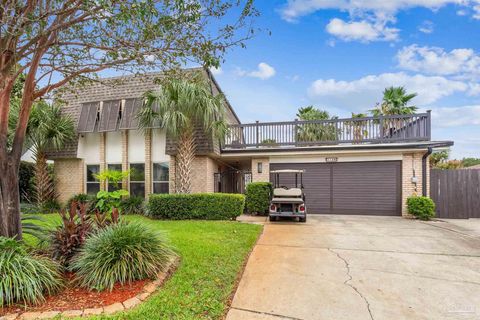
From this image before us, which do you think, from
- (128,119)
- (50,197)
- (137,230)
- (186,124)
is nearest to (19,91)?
(128,119)

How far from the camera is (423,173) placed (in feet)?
35.8

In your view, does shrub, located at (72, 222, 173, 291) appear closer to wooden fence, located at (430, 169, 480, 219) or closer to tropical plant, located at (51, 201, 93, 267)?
tropical plant, located at (51, 201, 93, 267)

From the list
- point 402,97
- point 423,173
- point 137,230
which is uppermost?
point 402,97

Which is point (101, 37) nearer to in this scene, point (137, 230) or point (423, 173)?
point (137, 230)

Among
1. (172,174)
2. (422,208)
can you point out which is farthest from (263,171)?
(422,208)

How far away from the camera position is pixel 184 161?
10.0m

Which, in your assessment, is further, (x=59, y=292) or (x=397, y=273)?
(x=397, y=273)

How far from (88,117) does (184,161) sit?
5.33 metres

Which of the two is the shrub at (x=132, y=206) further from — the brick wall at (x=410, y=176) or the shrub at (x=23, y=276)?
the brick wall at (x=410, y=176)

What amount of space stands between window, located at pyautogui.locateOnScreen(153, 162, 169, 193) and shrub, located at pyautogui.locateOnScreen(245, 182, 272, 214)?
3637 mm

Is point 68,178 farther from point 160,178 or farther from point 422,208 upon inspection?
point 422,208

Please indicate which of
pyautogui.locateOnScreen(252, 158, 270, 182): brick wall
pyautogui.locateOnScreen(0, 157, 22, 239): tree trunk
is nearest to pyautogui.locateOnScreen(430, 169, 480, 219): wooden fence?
pyautogui.locateOnScreen(252, 158, 270, 182): brick wall

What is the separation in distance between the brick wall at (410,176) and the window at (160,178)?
32.9 feet

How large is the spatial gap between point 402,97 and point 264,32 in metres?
14.2
